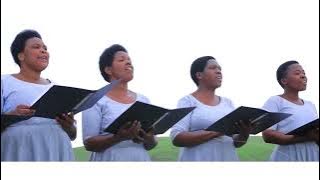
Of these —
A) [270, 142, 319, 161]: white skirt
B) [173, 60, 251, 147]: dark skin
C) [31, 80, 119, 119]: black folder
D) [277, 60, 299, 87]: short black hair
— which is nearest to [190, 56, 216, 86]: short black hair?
[173, 60, 251, 147]: dark skin

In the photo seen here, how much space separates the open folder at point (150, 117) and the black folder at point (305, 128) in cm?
41

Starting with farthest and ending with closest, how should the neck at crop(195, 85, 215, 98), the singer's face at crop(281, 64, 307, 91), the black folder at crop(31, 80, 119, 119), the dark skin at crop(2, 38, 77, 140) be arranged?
the singer's face at crop(281, 64, 307, 91), the neck at crop(195, 85, 215, 98), the dark skin at crop(2, 38, 77, 140), the black folder at crop(31, 80, 119, 119)

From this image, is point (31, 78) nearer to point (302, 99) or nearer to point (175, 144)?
point (175, 144)

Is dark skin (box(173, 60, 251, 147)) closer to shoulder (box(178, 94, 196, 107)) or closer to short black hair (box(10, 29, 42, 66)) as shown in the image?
shoulder (box(178, 94, 196, 107))

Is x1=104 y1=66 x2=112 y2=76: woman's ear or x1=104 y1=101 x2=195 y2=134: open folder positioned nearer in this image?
x1=104 y1=101 x2=195 y2=134: open folder

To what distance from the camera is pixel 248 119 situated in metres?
1.82

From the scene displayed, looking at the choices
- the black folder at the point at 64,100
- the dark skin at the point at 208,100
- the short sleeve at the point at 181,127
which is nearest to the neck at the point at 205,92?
the dark skin at the point at 208,100

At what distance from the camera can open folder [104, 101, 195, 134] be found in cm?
163

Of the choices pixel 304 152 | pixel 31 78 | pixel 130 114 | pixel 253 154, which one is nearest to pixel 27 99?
pixel 31 78

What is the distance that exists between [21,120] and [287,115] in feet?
2.92

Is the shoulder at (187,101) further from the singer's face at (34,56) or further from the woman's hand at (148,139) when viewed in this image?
the singer's face at (34,56)

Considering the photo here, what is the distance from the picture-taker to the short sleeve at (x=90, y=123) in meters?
1.78

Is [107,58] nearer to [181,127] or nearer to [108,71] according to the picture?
[108,71]

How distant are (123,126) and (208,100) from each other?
0.41 m
